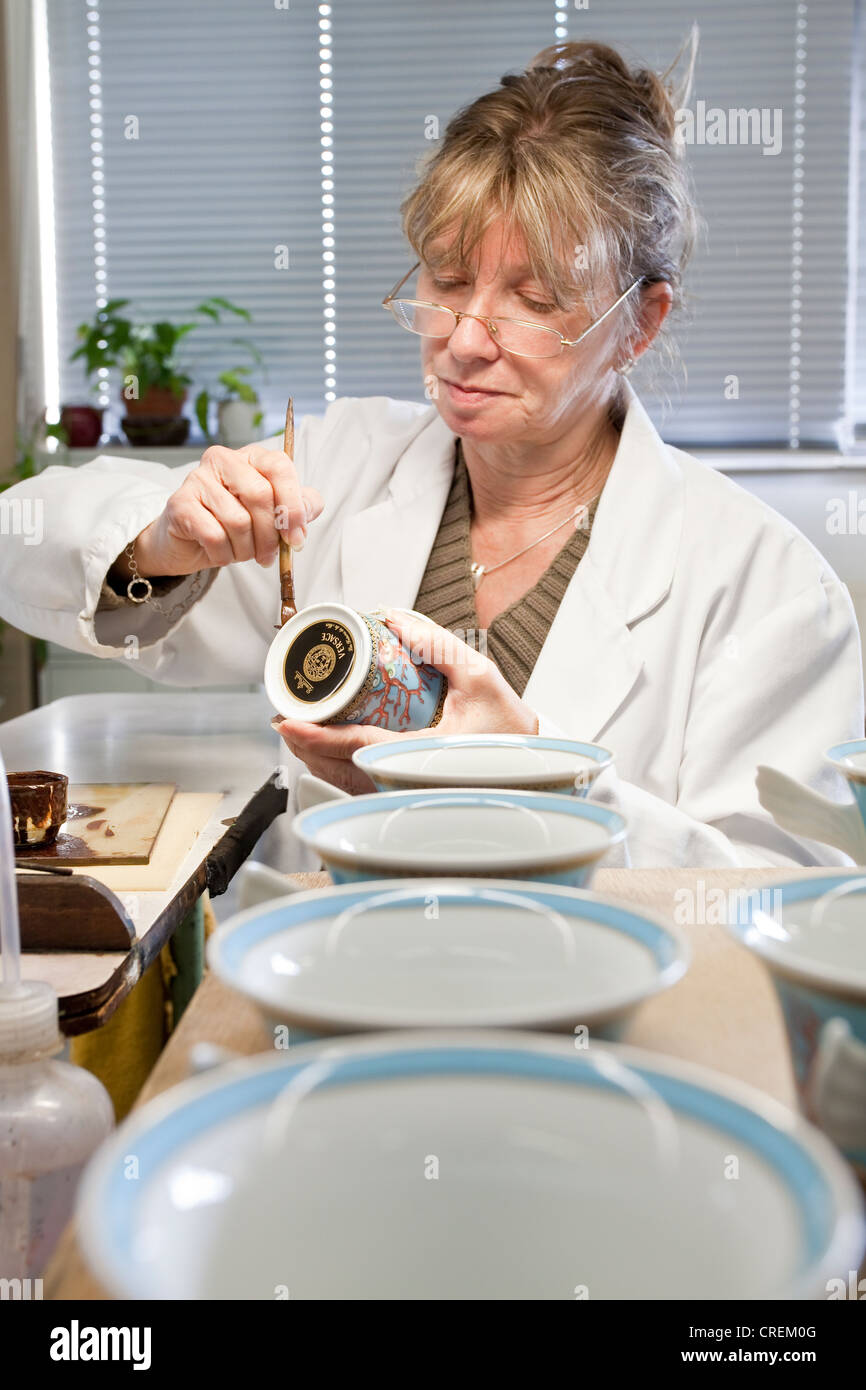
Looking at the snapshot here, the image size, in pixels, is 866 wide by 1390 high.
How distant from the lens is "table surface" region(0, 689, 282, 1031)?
840mm

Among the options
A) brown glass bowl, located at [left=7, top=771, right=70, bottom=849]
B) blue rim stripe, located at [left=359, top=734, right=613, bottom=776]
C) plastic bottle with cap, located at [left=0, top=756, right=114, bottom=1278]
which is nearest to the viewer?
plastic bottle with cap, located at [left=0, top=756, right=114, bottom=1278]

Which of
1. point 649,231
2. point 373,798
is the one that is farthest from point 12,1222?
point 649,231

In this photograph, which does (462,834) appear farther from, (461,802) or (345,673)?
(345,673)

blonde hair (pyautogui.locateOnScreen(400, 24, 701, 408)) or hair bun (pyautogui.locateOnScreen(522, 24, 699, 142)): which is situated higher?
hair bun (pyautogui.locateOnScreen(522, 24, 699, 142))

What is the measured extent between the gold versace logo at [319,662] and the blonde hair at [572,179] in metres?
0.65

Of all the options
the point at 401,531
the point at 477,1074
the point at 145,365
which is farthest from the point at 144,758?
the point at 145,365

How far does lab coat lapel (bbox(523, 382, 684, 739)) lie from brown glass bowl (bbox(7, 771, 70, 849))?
0.53 m

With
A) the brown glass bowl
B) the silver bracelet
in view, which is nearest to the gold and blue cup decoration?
the brown glass bowl

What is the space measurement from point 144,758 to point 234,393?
215 cm

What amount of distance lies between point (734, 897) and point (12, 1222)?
1.50ft

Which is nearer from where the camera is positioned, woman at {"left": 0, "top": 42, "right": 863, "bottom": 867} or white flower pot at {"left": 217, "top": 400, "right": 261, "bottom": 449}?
woman at {"left": 0, "top": 42, "right": 863, "bottom": 867}

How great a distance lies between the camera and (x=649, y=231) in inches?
59.8

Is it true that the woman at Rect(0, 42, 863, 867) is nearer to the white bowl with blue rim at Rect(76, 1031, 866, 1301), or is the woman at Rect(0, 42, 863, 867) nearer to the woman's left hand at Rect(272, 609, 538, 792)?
the woman's left hand at Rect(272, 609, 538, 792)
